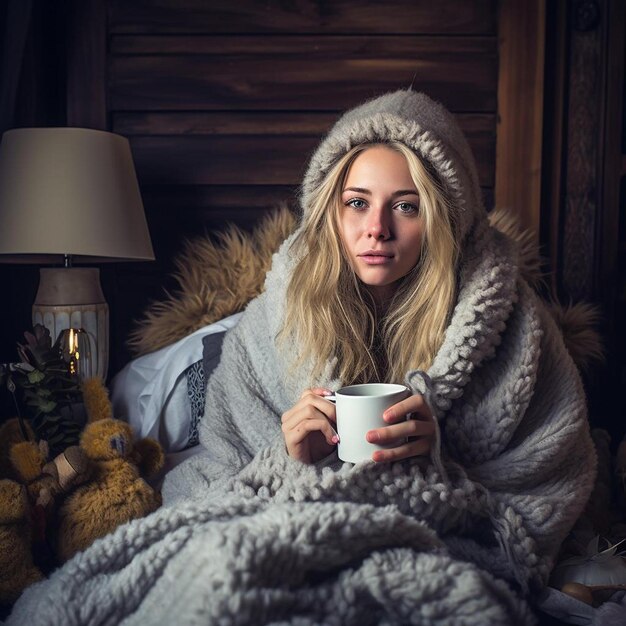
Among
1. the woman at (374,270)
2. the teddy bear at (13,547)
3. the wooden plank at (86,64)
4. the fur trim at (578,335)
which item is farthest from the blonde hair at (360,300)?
the wooden plank at (86,64)

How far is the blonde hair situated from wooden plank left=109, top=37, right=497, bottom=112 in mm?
777

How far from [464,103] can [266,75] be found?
0.57m

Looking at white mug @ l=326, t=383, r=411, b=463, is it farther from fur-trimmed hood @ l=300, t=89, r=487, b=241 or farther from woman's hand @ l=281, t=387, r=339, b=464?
fur-trimmed hood @ l=300, t=89, r=487, b=241

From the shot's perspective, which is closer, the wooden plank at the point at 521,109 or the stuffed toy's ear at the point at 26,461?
the stuffed toy's ear at the point at 26,461

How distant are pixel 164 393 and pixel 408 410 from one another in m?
0.78

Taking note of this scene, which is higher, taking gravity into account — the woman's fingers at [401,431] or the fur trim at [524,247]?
the fur trim at [524,247]

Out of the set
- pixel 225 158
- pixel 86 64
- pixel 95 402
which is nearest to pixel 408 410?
pixel 95 402

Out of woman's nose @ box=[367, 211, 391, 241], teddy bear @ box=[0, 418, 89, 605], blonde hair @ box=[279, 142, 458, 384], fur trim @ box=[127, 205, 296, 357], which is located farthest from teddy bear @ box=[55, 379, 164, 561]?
woman's nose @ box=[367, 211, 391, 241]

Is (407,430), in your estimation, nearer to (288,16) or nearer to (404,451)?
(404,451)

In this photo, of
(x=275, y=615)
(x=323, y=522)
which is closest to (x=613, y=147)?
(x=323, y=522)

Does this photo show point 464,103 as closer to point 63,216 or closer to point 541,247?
point 541,247

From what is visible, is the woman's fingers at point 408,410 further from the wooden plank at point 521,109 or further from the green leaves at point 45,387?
the wooden plank at point 521,109

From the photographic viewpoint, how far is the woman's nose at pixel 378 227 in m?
1.19

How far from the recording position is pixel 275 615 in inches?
28.9
